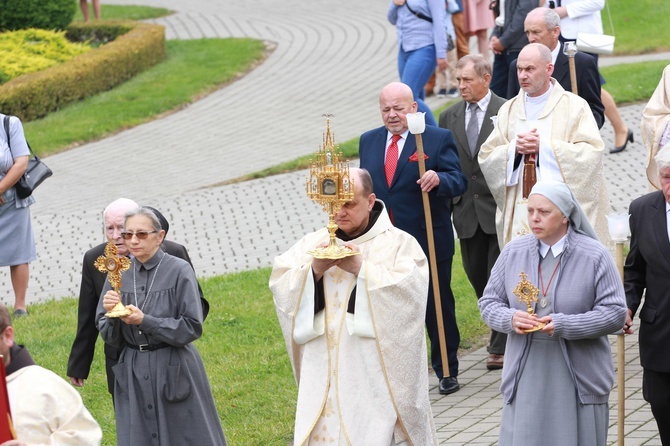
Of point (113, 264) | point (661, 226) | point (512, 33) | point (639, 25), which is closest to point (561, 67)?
point (512, 33)

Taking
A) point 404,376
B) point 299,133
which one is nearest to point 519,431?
point 404,376

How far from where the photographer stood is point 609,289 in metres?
6.92

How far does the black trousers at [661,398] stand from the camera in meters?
7.54

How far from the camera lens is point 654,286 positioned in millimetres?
7477

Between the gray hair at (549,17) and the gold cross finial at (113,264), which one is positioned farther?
the gray hair at (549,17)

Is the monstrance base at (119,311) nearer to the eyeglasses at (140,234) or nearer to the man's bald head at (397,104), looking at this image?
the eyeglasses at (140,234)

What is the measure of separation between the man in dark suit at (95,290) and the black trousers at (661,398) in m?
2.57

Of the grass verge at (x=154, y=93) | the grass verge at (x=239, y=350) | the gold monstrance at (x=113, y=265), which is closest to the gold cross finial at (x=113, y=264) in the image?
the gold monstrance at (x=113, y=265)

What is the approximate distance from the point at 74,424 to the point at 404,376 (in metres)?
2.19

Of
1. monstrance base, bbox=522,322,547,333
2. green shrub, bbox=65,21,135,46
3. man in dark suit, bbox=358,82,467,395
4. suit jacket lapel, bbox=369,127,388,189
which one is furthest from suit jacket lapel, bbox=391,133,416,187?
green shrub, bbox=65,21,135,46

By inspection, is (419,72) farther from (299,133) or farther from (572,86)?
(572,86)

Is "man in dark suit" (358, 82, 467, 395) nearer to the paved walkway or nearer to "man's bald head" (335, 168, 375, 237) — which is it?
the paved walkway

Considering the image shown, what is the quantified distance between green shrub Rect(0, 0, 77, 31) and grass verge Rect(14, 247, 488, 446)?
1217 centimetres

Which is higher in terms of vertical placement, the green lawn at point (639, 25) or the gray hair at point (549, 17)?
the gray hair at point (549, 17)
